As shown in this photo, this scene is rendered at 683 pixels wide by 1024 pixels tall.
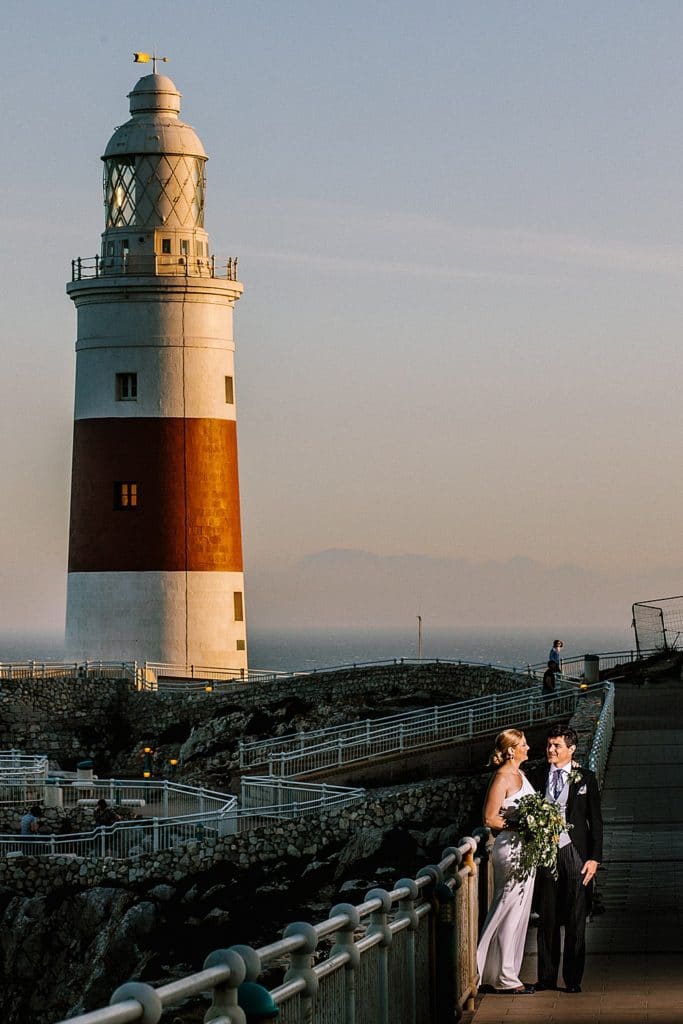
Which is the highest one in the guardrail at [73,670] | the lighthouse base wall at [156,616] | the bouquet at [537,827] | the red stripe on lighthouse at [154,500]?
the red stripe on lighthouse at [154,500]

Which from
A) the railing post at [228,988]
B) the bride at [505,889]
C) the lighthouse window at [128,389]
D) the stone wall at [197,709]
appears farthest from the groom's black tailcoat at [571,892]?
the lighthouse window at [128,389]

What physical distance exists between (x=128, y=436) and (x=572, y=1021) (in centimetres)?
3499

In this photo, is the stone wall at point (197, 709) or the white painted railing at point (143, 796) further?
the stone wall at point (197, 709)

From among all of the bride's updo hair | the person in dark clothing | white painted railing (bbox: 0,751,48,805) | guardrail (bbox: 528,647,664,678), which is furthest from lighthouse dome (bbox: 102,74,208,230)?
the bride's updo hair

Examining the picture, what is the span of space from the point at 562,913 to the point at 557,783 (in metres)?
0.75

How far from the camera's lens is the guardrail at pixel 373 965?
250 inches

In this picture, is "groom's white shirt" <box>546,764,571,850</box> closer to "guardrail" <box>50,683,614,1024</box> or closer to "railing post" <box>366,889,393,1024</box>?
"guardrail" <box>50,683,614,1024</box>

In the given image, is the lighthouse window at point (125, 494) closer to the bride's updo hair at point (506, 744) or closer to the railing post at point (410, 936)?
the bride's updo hair at point (506, 744)

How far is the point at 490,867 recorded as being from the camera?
12.8 metres

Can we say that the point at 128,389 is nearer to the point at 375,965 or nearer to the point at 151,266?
the point at 151,266

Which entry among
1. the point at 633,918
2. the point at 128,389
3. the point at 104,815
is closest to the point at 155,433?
the point at 128,389

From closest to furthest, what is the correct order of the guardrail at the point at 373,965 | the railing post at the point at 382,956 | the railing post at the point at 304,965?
the guardrail at the point at 373,965 → the railing post at the point at 304,965 → the railing post at the point at 382,956

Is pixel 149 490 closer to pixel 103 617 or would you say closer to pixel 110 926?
pixel 103 617

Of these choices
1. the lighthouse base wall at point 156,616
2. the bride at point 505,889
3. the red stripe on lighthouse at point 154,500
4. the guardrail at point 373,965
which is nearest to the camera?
the guardrail at point 373,965
